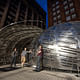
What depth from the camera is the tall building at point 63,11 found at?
28.4 metres

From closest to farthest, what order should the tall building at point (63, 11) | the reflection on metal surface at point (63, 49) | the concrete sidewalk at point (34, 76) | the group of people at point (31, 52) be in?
the concrete sidewalk at point (34, 76) < the reflection on metal surface at point (63, 49) < the group of people at point (31, 52) < the tall building at point (63, 11)

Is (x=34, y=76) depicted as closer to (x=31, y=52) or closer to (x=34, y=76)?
(x=34, y=76)

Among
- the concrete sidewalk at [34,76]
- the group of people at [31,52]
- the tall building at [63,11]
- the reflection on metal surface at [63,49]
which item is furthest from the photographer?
the tall building at [63,11]

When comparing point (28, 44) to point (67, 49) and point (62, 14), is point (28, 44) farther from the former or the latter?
point (62, 14)

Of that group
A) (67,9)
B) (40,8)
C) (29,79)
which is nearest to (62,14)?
(67,9)

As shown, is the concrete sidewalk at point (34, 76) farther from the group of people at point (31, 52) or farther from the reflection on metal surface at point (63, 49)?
the group of people at point (31, 52)

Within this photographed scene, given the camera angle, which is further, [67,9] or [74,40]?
[67,9]

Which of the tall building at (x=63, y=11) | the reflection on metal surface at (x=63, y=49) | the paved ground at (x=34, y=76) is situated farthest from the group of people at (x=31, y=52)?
the tall building at (x=63, y=11)

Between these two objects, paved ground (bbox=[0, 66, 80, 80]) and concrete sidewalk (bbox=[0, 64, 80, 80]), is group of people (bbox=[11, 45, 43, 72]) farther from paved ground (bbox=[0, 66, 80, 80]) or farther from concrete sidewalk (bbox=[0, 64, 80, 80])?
concrete sidewalk (bbox=[0, 64, 80, 80])

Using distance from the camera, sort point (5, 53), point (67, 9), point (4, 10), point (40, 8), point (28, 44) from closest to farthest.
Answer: point (5, 53) → point (4, 10) → point (28, 44) → point (40, 8) → point (67, 9)

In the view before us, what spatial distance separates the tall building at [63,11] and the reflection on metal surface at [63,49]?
955 inches

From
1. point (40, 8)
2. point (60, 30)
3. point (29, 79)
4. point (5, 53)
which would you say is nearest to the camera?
point (29, 79)

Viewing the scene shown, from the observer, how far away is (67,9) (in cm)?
3153

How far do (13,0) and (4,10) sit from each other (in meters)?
4.19
